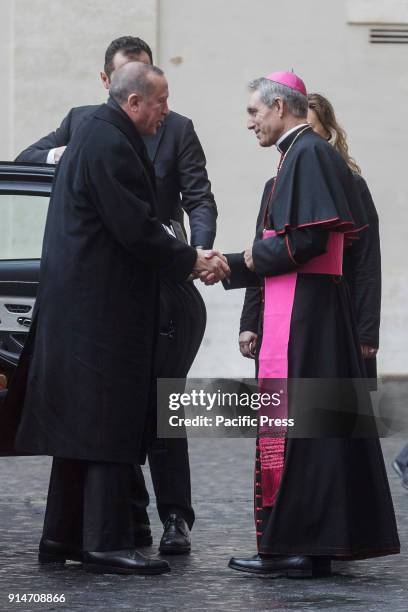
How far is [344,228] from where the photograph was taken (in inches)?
245

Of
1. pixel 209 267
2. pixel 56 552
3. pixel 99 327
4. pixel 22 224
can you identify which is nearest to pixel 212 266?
pixel 209 267

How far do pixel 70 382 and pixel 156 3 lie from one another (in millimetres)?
8318

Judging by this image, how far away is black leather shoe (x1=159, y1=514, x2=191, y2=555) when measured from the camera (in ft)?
22.1

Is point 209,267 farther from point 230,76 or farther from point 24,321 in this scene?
point 230,76

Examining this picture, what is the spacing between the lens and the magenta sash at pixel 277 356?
20.3 feet

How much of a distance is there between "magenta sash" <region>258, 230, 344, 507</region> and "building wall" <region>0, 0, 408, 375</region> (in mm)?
7678

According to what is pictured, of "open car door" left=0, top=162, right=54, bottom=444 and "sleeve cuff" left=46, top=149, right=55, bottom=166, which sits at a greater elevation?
"sleeve cuff" left=46, top=149, right=55, bottom=166

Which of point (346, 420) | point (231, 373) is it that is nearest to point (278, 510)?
point (346, 420)

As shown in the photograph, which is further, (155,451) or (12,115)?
(12,115)

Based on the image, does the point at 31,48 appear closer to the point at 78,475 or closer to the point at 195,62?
the point at 195,62

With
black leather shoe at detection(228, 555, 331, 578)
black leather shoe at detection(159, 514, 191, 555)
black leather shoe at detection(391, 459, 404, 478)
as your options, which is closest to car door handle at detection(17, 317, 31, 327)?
black leather shoe at detection(159, 514, 191, 555)

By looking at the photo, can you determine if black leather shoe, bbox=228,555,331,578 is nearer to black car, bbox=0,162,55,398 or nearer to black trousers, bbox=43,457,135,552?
black trousers, bbox=43,457,135,552

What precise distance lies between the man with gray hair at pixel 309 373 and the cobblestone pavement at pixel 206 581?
0.46 ft

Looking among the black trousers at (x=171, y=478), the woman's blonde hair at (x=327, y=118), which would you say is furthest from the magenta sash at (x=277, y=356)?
the woman's blonde hair at (x=327, y=118)
